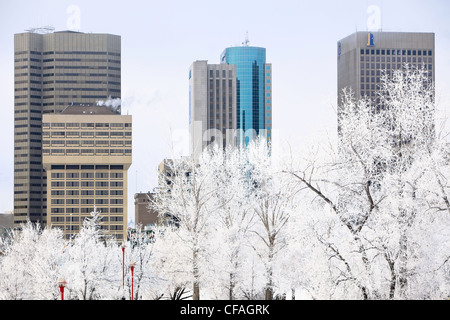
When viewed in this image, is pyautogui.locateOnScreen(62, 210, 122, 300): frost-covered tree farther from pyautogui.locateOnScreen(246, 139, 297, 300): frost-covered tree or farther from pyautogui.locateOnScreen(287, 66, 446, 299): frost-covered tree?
pyautogui.locateOnScreen(287, 66, 446, 299): frost-covered tree

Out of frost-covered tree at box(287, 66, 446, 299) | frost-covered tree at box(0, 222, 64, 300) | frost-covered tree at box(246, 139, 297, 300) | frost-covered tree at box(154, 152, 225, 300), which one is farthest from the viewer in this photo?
frost-covered tree at box(0, 222, 64, 300)

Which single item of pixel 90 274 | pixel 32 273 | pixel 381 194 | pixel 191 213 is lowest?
pixel 32 273

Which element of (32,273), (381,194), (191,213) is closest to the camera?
(381,194)

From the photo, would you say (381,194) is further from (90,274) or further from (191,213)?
(90,274)

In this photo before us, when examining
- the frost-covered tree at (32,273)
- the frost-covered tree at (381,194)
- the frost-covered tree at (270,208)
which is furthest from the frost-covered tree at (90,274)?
the frost-covered tree at (381,194)

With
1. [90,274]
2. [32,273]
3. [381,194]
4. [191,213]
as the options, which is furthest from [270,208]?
[32,273]

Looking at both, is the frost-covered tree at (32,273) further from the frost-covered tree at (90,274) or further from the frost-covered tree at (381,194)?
the frost-covered tree at (381,194)

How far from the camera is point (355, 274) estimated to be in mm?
25047

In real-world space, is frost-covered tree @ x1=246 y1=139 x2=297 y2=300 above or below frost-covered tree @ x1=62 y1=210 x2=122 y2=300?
above

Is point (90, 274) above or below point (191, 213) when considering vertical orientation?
below

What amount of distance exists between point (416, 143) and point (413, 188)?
1.89 meters

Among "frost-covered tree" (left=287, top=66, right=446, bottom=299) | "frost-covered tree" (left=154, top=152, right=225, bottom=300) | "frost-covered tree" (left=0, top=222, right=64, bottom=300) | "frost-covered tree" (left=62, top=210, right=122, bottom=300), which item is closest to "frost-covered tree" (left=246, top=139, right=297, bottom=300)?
"frost-covered tree" (left=154, top=152, right=225, bottom=300)

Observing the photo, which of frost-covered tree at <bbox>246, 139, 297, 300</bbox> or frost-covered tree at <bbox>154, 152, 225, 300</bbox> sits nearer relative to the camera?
frost-covered tree at <bbox>154, 152, 225, 300</bbox>

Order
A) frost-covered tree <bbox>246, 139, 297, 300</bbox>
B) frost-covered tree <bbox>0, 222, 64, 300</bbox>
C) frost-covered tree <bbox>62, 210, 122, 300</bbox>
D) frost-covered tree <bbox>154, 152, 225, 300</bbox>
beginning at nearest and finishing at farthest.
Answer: frost-covered tree <bbox>154, 152, 225, 300</bbox>
frost-covered tree <bbox>246, 139, 297, 300</bbox>
frost-covered tree <bbox>62, 210, 122, 300</bbox>
frost-covered tree <bbox>0, 222, 64, 300</bbox>
